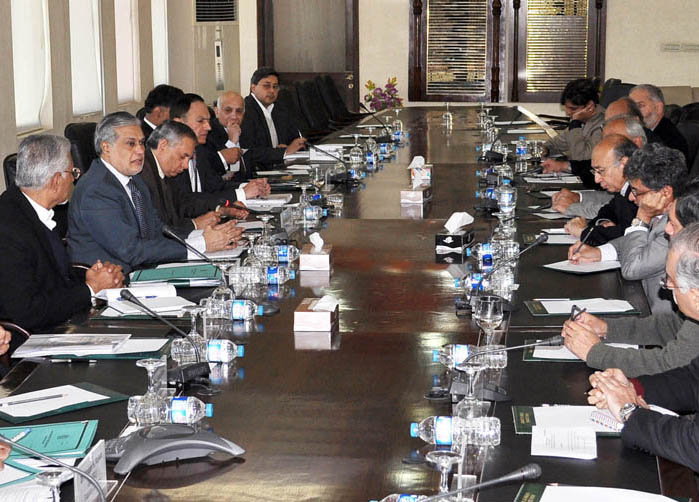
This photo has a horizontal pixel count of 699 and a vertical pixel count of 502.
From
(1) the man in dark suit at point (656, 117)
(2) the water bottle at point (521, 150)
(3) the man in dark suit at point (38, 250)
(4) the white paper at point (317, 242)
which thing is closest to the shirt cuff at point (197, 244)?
(3) the man in dark suit at point (38, 250)

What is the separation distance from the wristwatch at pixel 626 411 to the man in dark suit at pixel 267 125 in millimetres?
5211

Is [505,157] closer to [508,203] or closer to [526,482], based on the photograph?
[508,203]

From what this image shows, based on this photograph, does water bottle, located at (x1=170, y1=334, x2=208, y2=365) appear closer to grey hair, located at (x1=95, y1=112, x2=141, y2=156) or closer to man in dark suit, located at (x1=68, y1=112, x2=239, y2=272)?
man in dark suit, located at (x1=68, y1=112, x2=239, y2=272)

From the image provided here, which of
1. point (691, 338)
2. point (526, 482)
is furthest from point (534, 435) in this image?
point (691, 338)

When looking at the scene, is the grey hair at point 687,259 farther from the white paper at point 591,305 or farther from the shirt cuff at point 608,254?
the shirt cuff at point 608,254

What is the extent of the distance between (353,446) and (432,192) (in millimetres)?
3501

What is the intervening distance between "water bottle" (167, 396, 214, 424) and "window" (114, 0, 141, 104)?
784cm

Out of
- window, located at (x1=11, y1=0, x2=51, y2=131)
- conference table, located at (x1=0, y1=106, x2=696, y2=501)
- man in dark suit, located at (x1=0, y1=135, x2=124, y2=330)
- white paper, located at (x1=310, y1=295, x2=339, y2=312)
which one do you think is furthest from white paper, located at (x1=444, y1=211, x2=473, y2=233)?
window, located at (x1=11, y1=0, x2=51, y2=131)

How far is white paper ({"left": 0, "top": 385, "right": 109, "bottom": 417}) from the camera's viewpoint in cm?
226

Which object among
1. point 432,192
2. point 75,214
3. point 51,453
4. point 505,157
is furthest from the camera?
point 505,157

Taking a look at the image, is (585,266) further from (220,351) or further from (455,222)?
(220,351)

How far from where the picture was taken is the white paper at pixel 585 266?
358cm

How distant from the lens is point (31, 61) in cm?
757

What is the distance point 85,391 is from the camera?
238cm
